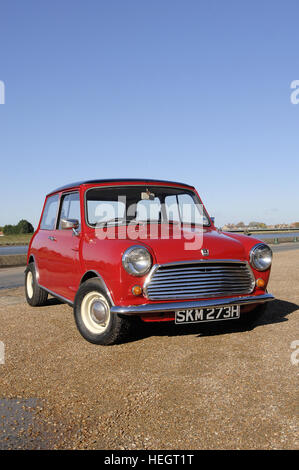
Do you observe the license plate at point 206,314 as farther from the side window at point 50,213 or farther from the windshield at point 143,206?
the side window at point 50,213

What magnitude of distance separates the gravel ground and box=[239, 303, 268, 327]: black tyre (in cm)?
11

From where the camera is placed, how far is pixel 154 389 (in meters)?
3.12

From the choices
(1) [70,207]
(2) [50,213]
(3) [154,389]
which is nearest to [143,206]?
(1) [70,207]

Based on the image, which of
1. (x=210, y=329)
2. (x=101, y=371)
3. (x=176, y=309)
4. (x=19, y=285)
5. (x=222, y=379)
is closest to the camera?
(x=222, y=379)

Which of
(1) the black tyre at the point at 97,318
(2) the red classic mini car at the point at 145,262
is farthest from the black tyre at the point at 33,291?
(1) the black tyre at the point at 97,318

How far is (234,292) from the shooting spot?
170 inches

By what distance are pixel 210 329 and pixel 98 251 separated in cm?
166

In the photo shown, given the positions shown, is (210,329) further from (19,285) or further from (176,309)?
(19,285)

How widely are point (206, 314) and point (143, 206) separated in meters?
1.95

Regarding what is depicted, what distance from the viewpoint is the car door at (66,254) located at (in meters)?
4.82

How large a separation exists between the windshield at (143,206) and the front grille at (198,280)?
1.23m

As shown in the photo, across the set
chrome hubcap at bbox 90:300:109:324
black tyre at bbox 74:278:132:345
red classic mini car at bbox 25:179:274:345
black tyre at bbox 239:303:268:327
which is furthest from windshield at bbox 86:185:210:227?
black tyre at bbox 239:303:268:327

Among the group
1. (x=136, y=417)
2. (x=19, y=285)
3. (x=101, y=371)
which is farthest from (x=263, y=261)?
(x=19, y=285)
